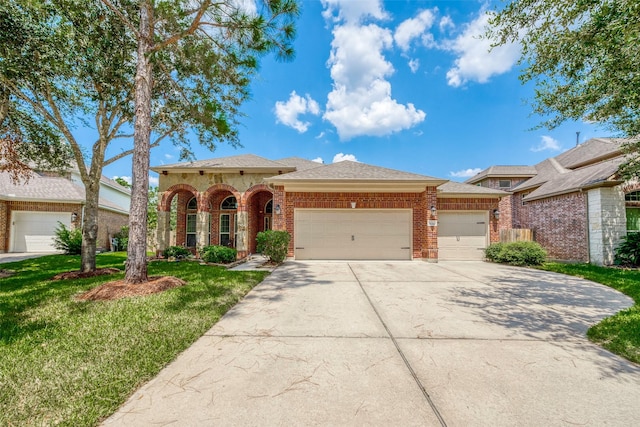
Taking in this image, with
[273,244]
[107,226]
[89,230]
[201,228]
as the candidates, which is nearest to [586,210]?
[273,244]

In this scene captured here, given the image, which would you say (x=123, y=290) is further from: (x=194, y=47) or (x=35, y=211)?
(x=35, y=211)

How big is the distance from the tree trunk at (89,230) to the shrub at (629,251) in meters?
17.7

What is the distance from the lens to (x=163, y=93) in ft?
27.9

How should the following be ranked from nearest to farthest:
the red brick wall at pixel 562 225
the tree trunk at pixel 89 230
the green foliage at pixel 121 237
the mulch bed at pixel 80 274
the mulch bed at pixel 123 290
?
the mulch bed at pixel 123 290
the mulch bed at pixel 80 274
the tree trunk at pixel 89 230
the red brick wall at pixel 562 225
the green foliage at pixel 121 237

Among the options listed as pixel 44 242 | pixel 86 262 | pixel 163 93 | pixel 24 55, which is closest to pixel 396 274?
pixel 86 262

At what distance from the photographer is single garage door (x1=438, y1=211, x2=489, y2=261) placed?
11289 millimetres

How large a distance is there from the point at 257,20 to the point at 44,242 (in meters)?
17.7

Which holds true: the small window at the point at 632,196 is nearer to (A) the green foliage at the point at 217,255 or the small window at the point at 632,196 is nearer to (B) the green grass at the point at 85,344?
(B) the green grass at the point at 85,344

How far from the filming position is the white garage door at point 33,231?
1399 cm

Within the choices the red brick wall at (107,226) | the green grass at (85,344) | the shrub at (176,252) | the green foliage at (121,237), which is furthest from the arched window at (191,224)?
the green grass at (85,344)

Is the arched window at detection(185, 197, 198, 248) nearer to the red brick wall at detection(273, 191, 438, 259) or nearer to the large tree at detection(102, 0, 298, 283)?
the red brick wall at detection(273, 191, 438, 259)

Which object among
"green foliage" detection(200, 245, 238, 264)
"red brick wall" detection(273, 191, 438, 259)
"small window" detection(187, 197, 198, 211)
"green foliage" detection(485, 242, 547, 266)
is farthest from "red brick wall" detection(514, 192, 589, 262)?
"small window" detection(187, 197, 198, 211)

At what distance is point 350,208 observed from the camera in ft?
34.3

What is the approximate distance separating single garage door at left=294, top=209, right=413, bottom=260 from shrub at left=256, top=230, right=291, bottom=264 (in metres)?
1.27
